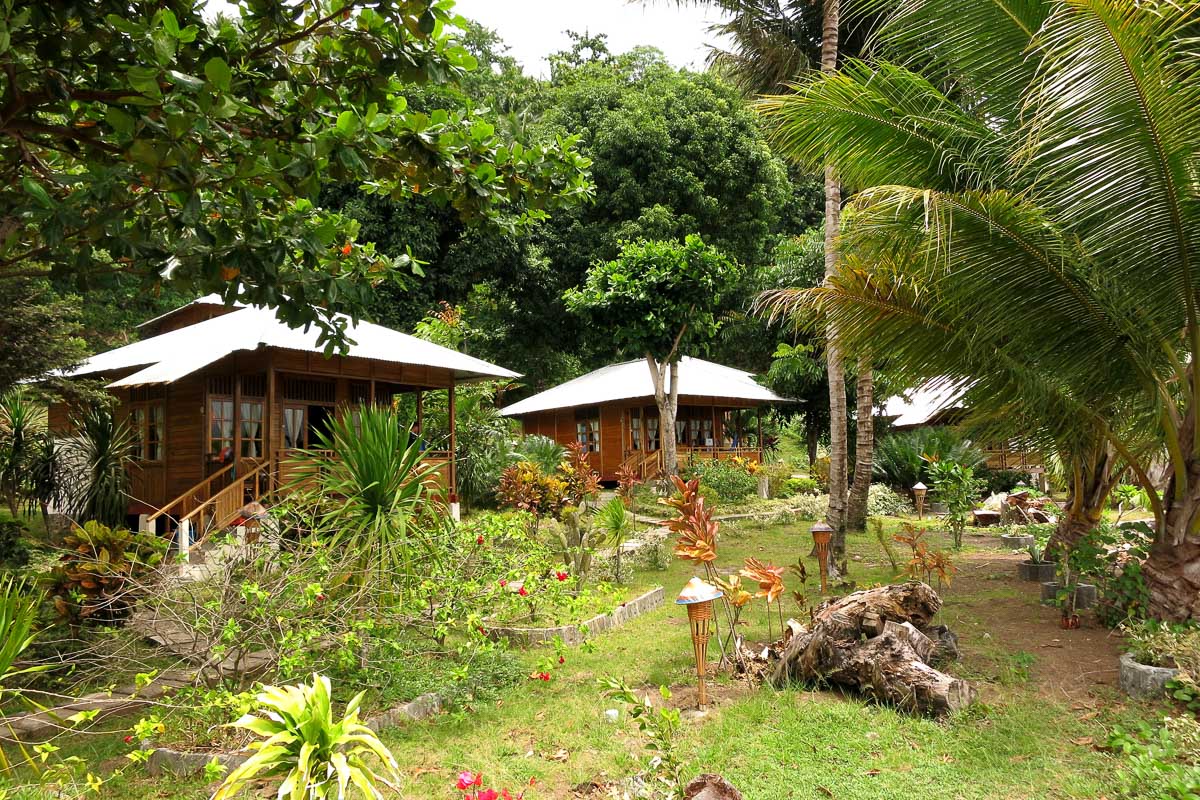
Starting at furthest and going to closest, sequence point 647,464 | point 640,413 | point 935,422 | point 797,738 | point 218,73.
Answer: point 935,422
point 640,413
point 647,464
point 797,738
point 218,73

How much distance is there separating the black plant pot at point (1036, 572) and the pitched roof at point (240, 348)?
27.4 ft

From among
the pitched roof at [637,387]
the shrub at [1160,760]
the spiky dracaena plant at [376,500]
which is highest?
the pitched roof at [637,387]

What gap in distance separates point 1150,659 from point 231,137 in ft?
20.2

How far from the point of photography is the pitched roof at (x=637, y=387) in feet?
68.3

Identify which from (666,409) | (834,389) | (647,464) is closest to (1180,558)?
(834,389)

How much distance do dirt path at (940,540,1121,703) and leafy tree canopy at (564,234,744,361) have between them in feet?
26.2

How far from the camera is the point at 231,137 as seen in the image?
356 cm

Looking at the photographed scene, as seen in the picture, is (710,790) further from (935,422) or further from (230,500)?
(935,422)

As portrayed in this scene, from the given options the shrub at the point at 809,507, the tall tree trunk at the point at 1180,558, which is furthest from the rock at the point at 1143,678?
the shrub at the point at 809,507

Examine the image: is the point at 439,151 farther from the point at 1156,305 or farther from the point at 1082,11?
the point at 1156,305

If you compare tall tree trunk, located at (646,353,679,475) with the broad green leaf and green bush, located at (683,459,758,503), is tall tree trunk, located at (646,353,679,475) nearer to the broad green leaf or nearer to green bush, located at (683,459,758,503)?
green bush, located at (683,459,758,503)

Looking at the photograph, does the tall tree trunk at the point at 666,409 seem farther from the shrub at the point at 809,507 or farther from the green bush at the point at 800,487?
the green bush at the point at 800,487

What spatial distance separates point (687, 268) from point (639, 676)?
1051 cm

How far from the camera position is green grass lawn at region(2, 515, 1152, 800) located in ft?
12.8
